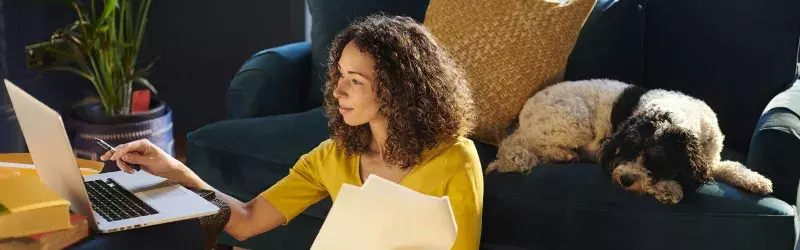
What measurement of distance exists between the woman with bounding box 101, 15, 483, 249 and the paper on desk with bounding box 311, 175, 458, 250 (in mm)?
562

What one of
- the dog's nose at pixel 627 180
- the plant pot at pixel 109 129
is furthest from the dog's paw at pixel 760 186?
the plant pot at pixel 109 129

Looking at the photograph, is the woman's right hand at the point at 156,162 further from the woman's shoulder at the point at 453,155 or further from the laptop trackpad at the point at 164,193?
the woman's shoulder at the point at 453,155

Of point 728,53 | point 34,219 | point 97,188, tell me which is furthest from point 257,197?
point 728,53

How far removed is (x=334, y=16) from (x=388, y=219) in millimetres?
1916

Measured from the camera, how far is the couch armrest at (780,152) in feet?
6.81

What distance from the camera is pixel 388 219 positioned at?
0.92 m

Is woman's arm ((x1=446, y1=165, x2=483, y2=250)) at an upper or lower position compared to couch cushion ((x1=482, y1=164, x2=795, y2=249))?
upper

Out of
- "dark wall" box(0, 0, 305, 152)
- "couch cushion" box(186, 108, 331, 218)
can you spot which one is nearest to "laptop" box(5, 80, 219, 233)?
"couch cushion" box(186, 108, 331, 218)

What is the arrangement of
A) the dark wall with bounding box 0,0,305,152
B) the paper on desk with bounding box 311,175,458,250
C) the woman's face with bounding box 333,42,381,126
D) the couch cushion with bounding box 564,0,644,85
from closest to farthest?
the paper on desk with bounding box 311,175,458,250
the woman's face with bounding box 333,42,381,126
the couch cushion with bounding box 564,0,644,85
the dark wall with bounding box 0,0,305,152

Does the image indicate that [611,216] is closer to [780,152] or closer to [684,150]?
[684,150]

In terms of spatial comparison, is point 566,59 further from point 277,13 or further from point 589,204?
point 277,13

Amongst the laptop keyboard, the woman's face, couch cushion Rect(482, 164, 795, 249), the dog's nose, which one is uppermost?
the woman's face

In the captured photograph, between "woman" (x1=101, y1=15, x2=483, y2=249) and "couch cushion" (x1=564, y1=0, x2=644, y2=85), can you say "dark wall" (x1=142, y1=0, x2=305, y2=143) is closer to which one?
"couch cushion" (x1=564, y1=0, x2=644, y2=85)

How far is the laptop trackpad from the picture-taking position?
1413 mm
